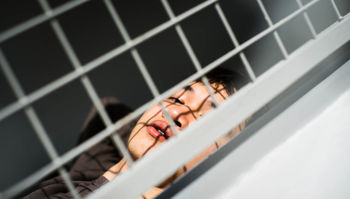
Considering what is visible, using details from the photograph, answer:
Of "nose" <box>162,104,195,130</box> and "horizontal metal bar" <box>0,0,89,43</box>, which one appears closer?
"horizontal metal bar" <box>0,0,89,43</box>

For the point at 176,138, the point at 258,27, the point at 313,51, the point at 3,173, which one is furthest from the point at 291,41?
the point at 3,173

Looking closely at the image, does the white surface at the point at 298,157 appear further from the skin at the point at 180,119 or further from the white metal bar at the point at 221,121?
the skin at the point at 180,119

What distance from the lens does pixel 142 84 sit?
1.84 meters

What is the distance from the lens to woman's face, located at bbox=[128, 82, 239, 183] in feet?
3.39

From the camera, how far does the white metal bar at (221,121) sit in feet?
1.58

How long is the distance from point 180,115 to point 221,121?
48 centimetres

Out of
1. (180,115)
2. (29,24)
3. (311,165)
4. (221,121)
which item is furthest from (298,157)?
(29,24)

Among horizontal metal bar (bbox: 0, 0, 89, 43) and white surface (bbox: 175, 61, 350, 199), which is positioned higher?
horizontal metal bar (bbox: 0, 0, 89, 43)

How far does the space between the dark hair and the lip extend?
0.37 m

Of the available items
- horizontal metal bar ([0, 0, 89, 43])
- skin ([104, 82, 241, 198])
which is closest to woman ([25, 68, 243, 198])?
skin ([104, 82, 241, 198])

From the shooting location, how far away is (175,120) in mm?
1045

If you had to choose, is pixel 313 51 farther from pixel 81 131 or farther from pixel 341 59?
pixel 81 131

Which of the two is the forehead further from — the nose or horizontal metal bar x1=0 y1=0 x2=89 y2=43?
horizontal metal bar x1=0 y1=0 x2=89 y2=43

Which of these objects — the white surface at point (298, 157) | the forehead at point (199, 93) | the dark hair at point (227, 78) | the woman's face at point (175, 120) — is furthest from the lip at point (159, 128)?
the white surface at point (298, 157)
